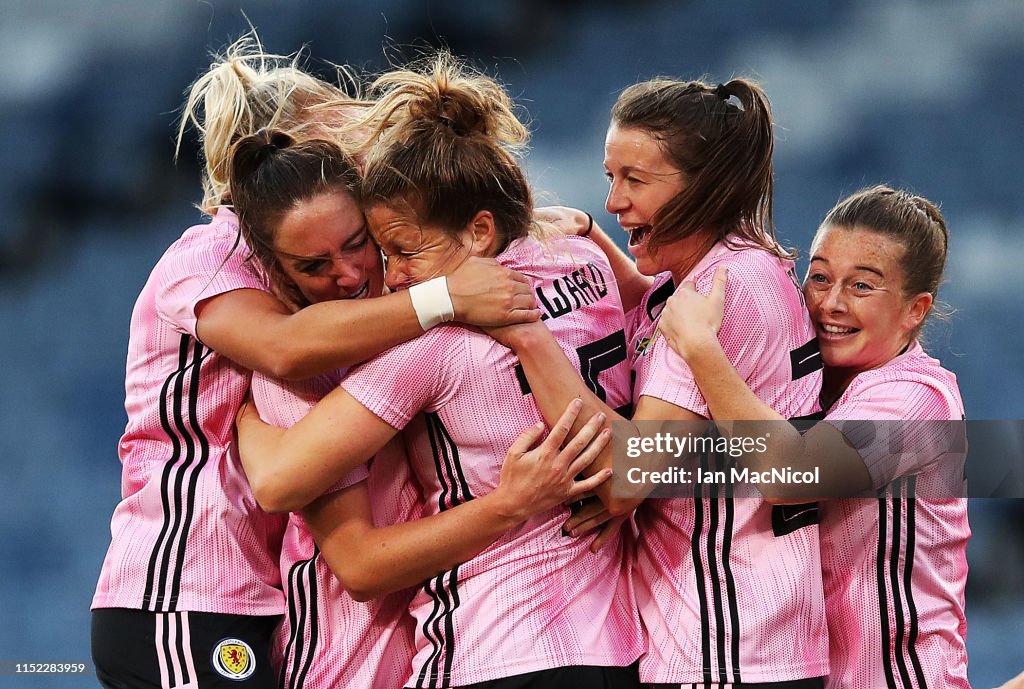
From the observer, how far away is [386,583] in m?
1.93

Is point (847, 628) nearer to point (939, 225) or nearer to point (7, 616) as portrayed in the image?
point (939, 225)

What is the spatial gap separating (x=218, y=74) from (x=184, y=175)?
414 cm

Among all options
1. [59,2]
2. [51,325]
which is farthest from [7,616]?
[59,2]

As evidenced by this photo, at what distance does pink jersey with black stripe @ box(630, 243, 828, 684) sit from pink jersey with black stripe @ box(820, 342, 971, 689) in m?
0.09

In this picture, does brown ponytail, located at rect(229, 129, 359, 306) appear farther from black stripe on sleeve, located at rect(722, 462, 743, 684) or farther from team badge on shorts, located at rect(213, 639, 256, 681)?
black stripe on sleeve, located at rect(722, 462, 743, 684)

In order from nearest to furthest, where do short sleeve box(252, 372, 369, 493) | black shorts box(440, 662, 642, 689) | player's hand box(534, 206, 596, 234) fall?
black shorts box(440, 662, 642, 689), short sleeve box(252, 372, 369, 493), player's hand box(534, 206, 596, 234)

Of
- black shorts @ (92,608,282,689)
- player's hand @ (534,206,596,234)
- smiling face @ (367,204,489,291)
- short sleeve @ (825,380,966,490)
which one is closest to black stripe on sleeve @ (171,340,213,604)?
black shorts @ (92,608,282,689)

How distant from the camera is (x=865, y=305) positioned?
2.11 m

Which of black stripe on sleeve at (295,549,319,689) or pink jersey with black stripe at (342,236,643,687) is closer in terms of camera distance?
pink jersey with black stripe at (342,236,643,687)

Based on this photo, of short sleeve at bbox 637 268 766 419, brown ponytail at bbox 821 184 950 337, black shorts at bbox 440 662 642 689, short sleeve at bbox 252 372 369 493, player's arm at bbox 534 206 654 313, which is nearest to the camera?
black shorts at bbox 440 662 642 689

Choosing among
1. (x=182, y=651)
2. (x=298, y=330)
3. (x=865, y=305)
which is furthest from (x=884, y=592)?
(x=182, y=651)

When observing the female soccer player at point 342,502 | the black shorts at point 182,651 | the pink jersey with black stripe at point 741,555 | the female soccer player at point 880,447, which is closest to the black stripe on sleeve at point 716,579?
the pink jersey with black stripe at point 741,555

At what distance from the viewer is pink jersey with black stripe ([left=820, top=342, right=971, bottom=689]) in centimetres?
201

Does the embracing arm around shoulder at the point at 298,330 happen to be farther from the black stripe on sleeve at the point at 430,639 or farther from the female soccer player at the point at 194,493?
the black stripe on sleeve at the point at 430,639
